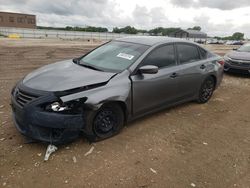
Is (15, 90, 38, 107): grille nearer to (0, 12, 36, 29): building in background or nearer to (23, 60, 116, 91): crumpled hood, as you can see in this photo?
(23, 60, 116, 91): crumpled hood

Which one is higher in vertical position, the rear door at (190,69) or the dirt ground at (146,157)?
the rear door at (190,69)

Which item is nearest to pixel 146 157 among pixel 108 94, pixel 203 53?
pixel 108 94

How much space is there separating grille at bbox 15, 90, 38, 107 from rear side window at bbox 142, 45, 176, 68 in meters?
1.96

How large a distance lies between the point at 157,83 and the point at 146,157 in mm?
1476

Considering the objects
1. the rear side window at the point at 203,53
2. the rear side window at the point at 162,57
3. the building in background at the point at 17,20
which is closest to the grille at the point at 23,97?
the rear side window at the point at 162,57

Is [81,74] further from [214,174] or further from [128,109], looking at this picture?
[214,174]

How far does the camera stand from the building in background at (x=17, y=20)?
79.9 m

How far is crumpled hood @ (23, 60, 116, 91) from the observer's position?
A: 340cm

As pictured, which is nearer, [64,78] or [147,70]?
[64,78]

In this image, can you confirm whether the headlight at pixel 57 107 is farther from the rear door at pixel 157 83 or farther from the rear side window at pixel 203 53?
the rear side window at pixel 203 53

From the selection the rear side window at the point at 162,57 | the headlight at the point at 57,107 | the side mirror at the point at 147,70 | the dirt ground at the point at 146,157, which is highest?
the rear side window at the point at 162,57

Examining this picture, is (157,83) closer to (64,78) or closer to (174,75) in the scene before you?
(174,75)

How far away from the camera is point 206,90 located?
5.95m

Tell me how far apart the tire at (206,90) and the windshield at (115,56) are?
2.12 metres
